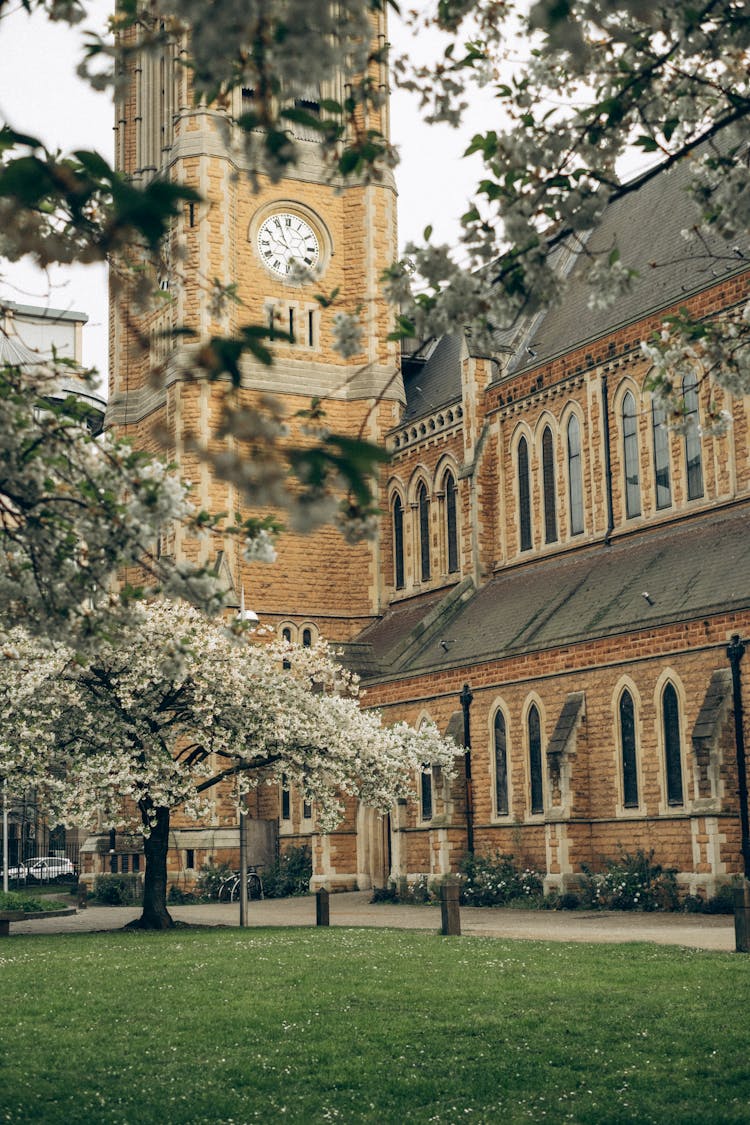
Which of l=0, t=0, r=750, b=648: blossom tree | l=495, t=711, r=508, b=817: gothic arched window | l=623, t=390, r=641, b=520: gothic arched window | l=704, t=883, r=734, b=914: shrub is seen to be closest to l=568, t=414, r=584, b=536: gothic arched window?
l=623, t=390, r=641, b=520: gothic arched window

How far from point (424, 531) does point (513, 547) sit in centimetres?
505

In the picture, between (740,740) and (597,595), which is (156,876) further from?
(597,595)

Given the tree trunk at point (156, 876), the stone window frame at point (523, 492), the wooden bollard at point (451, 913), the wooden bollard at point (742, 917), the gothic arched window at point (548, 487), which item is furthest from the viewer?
the stone window frame at point (523, 492)

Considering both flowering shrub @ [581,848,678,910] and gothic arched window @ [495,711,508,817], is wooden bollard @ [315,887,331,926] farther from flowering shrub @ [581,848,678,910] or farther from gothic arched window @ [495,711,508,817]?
gothic arched window @ [495,711,508,817]

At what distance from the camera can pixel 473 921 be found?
77.2ft

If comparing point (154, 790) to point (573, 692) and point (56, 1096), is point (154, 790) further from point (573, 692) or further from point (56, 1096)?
point (56, 1096)

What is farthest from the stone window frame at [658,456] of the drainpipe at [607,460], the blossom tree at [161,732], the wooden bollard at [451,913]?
the wooden bollard at [451,913]

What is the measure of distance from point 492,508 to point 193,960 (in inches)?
826

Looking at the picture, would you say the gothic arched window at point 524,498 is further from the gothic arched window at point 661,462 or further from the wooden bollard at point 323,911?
the wooden bollard at point 323,911

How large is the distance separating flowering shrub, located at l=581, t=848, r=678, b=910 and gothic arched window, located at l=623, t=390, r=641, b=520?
8.18 meters

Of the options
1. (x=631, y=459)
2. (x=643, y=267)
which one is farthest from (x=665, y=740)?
(x=643, y=267)

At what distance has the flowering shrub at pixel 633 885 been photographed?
24141 mm

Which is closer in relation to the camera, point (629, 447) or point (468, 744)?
point (468, 744)

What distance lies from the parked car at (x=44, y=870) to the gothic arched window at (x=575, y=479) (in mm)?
24464
